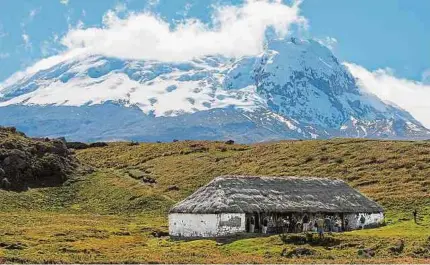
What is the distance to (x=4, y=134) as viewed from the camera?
119875 millimetres

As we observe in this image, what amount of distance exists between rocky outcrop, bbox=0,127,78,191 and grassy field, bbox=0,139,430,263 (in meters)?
2.51

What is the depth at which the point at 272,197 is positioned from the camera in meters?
73.6

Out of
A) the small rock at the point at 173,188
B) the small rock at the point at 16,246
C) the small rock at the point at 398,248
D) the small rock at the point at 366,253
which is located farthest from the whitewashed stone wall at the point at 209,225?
the small rock at the point at 173,188

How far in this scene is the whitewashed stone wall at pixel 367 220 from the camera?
7596 centimetres

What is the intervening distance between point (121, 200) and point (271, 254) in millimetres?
47384

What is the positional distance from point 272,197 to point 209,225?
7656mm

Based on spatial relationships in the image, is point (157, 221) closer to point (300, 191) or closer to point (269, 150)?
point (300, 191)

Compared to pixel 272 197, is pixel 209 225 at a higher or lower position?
lower

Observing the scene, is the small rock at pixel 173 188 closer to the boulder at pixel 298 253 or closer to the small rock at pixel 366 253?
the boulder at pixel 298 253

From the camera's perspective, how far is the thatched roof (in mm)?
70562

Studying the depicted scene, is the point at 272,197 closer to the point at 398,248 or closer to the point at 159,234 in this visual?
the point at 159,234

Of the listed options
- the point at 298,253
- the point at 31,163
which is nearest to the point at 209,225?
the point at 298,253

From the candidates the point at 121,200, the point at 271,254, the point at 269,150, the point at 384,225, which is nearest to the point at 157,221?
the point at 121,200

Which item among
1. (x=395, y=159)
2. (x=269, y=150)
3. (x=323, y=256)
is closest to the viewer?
(x=323, y=256)
